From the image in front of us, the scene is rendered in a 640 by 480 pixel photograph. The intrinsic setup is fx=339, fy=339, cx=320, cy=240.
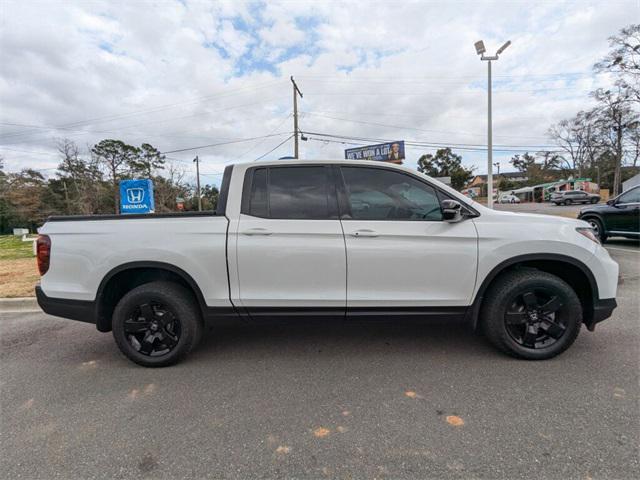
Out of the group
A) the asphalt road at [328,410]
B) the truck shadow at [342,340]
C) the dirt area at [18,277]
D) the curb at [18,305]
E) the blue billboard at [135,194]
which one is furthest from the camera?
the blue billboard at [135,194]

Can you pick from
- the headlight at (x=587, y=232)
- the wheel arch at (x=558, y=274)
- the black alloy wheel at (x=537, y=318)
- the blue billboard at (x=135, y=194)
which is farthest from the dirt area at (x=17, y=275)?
the headlight at (x=587, y=232)

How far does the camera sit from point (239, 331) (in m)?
3.89

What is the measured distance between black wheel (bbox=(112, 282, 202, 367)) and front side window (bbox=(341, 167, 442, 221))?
1.62 m

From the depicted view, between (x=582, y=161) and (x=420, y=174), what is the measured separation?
236 ft

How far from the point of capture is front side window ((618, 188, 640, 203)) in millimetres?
7969

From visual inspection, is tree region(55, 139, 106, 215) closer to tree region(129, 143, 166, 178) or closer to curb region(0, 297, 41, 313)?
tree region(129, 143, 166, 178)

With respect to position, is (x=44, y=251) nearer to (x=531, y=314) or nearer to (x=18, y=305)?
(x=18, y=305)

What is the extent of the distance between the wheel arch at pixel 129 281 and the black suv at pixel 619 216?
370 inches

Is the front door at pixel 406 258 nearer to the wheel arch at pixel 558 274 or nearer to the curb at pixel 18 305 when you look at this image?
the wheel arch at pixel 558 274

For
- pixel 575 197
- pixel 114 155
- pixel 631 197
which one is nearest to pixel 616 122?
pixel 575 197

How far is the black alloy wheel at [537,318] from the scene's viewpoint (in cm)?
292

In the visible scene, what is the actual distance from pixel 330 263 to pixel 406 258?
64 cm

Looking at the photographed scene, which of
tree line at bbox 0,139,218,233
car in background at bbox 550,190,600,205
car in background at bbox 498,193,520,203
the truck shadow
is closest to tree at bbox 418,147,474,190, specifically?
car in background at bbox 498,193,520,203

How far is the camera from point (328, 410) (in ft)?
7.77
